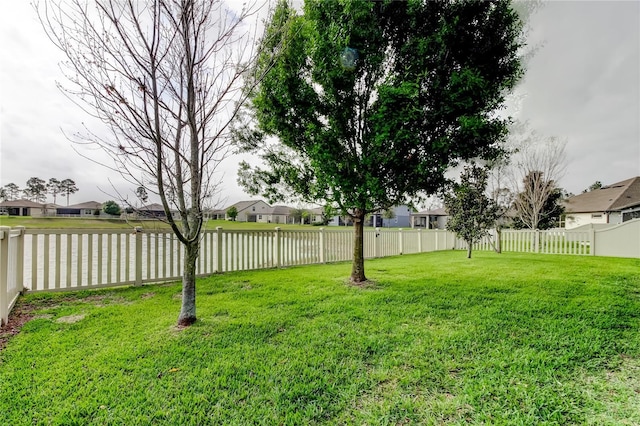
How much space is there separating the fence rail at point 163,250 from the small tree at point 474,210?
225cm

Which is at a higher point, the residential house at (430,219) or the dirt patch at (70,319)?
the residential house at (430,219)

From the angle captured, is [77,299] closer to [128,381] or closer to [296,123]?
[128,381]

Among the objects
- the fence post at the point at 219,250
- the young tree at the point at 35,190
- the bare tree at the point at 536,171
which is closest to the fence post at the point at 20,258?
the fence post at the point at 219,250

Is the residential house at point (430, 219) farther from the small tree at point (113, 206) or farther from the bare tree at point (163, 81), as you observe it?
the bare tree at point (163, 81)

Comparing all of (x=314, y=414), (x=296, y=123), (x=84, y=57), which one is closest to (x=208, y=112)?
(x=84, y=57)

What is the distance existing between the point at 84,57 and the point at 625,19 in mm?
10900

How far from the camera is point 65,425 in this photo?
70.7 inches

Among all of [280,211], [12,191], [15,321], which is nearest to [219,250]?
[15,321]

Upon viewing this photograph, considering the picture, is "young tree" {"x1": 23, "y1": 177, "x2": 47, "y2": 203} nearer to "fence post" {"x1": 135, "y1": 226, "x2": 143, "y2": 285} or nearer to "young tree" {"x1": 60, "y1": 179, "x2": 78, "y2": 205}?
"young tree" {"x1": 60, "y1": 179, "x2": 78, "y2": 205}

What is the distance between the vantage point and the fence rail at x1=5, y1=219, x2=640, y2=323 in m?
4.41

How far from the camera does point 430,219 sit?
40.5 metres

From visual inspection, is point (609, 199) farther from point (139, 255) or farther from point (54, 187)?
point (54, 187)

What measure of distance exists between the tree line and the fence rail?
27.0 metres

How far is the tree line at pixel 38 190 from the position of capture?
91.0ft
